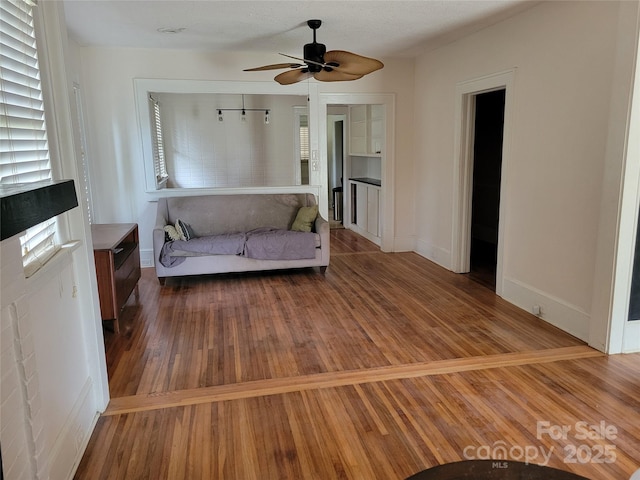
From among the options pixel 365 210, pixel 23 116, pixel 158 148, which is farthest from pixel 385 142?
pixel 23 116

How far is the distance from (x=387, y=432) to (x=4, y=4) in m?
2.35

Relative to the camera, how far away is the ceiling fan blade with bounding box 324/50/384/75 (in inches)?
134

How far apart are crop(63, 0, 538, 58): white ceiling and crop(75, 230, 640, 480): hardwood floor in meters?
2.49

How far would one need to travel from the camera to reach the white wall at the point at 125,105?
16.7 feet

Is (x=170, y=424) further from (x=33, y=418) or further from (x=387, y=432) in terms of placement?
(x=387, y=432)

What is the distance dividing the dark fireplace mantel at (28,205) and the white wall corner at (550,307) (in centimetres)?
328

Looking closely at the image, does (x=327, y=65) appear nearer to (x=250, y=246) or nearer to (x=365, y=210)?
(x=250, y=246)

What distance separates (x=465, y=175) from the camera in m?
4.80

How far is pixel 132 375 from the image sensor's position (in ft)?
9.12

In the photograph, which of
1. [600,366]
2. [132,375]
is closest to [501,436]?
[600,366]

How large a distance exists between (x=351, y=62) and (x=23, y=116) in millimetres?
2438

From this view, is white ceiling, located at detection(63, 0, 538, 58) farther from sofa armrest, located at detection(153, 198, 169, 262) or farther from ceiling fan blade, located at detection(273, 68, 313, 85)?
sofa armrest, located at detection(153, 198, 169, 262)

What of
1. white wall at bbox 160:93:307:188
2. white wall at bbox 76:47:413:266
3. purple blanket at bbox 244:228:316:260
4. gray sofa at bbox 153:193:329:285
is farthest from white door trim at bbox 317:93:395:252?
purple blanket at bbox 244:228:316:260

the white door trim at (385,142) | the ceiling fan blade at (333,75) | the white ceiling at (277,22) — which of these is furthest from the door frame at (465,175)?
the ceiling fan blade at (333,75)
